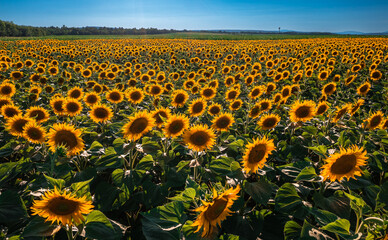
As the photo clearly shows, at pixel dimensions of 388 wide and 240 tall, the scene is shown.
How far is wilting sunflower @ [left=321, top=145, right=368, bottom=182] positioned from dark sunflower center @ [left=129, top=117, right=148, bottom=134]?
Result: 2308 millimetres

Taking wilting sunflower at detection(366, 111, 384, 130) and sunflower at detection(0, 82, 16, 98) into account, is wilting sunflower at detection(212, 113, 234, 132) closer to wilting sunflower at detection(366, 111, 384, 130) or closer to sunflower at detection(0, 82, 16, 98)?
wilting sunflower at detection(366, 111, 384, 130)

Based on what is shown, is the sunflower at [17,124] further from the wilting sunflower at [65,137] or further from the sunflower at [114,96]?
the sunflower at [114,96]

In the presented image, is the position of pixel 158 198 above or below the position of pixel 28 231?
below

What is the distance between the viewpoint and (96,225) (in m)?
1.68

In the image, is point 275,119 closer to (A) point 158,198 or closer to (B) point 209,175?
(B) point 209,175

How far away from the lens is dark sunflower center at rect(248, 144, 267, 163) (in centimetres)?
235

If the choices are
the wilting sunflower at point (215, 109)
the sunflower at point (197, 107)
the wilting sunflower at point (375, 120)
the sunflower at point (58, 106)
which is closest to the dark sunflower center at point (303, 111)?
the wilting sunflower at point (375, 120)

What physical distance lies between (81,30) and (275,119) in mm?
107522

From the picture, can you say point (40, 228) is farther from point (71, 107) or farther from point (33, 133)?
point (71, 107)

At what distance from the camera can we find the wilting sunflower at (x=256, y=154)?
235cm

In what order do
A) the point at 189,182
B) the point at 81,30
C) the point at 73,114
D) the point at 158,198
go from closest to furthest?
the point at 189,182 → the point at 158,198 → the point at 73,114 → the point at 81,30

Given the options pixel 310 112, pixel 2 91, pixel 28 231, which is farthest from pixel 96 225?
pixel 2 91

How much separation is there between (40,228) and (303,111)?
419cm

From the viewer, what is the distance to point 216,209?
1.61 m
